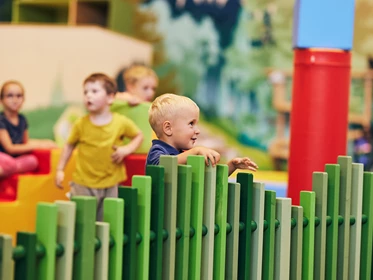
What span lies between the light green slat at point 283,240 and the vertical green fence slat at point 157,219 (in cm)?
55

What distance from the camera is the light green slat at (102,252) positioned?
203 cm

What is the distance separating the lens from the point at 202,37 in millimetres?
7539

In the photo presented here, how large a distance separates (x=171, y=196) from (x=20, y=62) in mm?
4933

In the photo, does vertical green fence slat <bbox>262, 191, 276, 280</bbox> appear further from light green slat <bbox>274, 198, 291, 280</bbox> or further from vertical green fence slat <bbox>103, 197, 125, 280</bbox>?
vertical green fence slat <bbox>103, 197, 125, 280</bbox>

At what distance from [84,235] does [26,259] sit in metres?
0.18

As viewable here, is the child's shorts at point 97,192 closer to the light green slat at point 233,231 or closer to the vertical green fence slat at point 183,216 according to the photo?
the light green slat at point 233,231

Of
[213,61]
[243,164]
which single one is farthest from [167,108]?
[213,61]

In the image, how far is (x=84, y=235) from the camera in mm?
1970

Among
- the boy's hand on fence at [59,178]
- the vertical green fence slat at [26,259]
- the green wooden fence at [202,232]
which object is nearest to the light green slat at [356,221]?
the green wooden fence at [202,232]

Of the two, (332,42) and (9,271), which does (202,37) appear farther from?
(9,271)

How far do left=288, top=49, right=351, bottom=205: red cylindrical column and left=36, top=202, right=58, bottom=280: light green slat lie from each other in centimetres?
235

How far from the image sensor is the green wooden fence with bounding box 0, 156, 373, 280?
1.93m

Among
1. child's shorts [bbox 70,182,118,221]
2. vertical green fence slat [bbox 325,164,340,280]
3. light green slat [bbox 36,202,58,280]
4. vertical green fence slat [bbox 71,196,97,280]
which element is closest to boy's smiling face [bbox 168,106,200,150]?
vertical green fence slat [bbox 325,164,340,280]

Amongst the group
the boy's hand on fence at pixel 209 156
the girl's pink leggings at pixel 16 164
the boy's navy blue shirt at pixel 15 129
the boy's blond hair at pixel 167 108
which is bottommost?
the girl's pink leggings at pixel 16 164
